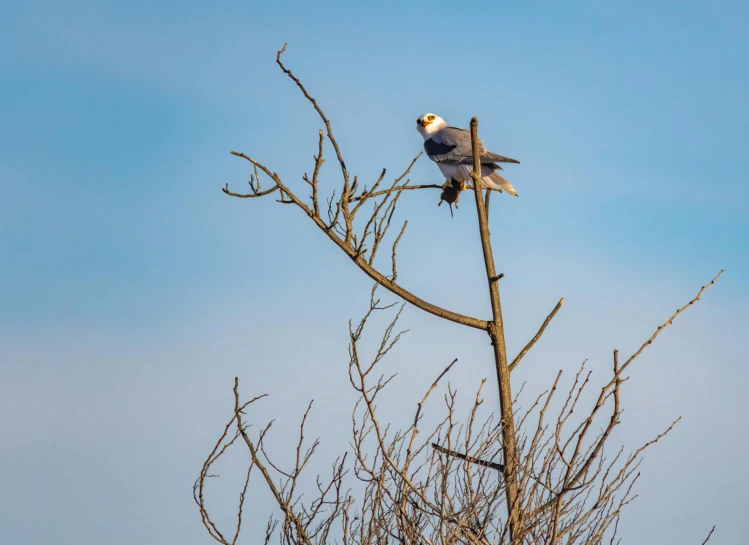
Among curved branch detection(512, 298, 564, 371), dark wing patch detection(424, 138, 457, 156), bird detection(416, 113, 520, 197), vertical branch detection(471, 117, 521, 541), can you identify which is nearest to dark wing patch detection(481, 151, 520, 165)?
bird detection(416, 113, 520, 197)

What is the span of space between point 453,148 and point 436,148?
0.33m

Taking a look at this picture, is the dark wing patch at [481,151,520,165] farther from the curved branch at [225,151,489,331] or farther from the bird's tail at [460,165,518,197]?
the curved branch at [225,151,489,331]

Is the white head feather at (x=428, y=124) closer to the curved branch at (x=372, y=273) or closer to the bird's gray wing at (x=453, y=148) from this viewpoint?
the bird's gray wing at (x=453, y=148)

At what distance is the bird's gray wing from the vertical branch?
267 centimetres

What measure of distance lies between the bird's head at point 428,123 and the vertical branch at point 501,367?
18.0ft

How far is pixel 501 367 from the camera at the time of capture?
14.7ft

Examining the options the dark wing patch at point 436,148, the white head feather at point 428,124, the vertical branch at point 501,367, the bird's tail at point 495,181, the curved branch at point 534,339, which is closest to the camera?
the vertical branch at point 501,367

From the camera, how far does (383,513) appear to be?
Answer: 186 inches

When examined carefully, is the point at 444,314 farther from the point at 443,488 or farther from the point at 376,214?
the point at 443,488

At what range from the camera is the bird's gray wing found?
758cm

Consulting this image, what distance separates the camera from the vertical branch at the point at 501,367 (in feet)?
13.6

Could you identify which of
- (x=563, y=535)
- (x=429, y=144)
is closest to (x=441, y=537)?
(x=563, y=535)

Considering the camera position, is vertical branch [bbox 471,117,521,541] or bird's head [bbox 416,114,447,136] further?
bird's head [bbox 416,114,447,136]

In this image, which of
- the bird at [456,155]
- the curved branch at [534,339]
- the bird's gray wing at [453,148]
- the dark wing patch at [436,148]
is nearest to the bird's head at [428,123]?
the bird at [456,155]
